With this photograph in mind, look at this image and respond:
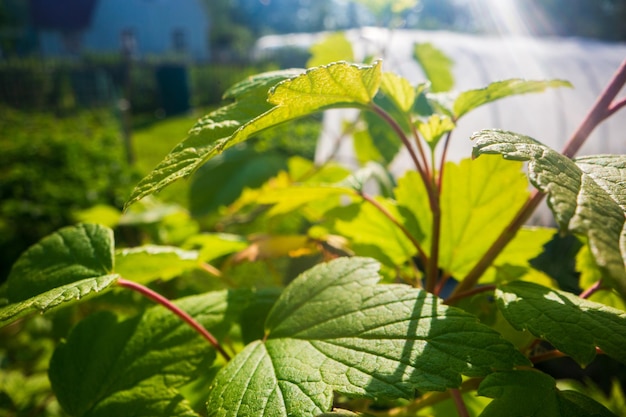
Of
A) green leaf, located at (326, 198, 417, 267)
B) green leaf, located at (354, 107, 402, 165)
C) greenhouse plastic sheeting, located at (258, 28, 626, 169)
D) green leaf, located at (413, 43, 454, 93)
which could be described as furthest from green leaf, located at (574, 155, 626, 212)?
greenhouse plastic sheeting, located at (258, 28, 626, 169)

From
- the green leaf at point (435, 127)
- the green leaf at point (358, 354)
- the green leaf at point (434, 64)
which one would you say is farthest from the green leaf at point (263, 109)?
the green leaf at point (434, 64)

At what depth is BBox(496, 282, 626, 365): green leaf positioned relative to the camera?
1.49ft

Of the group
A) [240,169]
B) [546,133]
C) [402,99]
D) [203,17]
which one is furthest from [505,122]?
[203,17]

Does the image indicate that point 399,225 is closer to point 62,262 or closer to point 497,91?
point 497,91

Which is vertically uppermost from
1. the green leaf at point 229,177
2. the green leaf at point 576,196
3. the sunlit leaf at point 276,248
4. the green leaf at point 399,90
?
the green leaf at point 399,90

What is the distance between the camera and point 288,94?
48 centimetres

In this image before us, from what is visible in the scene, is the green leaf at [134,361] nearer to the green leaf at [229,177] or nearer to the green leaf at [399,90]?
the green leaf at [399,90]

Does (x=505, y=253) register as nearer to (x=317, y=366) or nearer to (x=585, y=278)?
(x=585, y=278)

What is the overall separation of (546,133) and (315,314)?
191cm

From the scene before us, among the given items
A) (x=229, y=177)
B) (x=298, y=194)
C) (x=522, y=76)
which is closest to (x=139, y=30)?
(x=229, y=177)

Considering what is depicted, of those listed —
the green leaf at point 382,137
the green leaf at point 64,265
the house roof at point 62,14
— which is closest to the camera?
the green leaf at point 64,265

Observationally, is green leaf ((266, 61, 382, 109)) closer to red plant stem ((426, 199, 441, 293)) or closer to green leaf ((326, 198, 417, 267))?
red plant stem ((426, 199, 441, 293))

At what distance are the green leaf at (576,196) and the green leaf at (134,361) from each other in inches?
16.7

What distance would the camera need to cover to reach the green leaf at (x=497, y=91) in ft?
1.93
